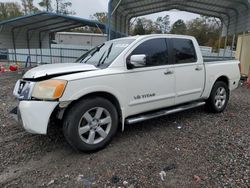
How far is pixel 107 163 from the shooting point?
3381 mm

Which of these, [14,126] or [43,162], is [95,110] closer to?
[43,162]

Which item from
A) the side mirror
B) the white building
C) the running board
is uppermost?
the white building

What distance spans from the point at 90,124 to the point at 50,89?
2.67 feet

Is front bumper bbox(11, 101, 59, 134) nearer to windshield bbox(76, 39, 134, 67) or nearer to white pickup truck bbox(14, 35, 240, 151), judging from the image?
white pickup truck bbox(14, 35, 240, 151)

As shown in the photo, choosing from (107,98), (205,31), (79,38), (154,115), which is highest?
(205,31)

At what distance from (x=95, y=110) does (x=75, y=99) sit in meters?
0.41

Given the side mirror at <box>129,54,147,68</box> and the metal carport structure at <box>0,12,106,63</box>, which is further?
the metal carport structure at <box>0,12,106,63</box>

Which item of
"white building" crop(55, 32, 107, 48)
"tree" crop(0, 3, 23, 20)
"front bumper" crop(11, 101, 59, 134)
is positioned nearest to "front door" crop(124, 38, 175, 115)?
"front bumper" crop(11, 101, 59, 134)

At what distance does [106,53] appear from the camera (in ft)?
14.4

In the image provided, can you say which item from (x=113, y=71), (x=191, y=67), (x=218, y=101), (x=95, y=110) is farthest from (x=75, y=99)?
(x=218, y=101)

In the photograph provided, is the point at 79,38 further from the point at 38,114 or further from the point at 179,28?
the point at 179,28

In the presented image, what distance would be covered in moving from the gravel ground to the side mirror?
1346 mm

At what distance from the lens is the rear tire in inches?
222

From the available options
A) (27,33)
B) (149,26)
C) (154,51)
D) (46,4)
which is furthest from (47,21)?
(149,26)
